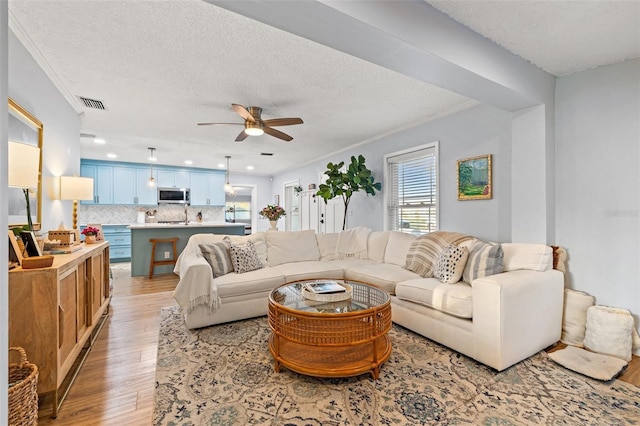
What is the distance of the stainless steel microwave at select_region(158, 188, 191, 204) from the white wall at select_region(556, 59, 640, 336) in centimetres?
764

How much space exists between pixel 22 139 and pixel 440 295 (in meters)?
3.45

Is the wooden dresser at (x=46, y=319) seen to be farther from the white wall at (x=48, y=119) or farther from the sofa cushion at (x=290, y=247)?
the sofa cushion at (x=290, y=247)

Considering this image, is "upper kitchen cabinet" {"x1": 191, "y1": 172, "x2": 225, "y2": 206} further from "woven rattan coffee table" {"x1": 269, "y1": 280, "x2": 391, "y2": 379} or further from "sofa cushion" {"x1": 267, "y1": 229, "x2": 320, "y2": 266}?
"woven rattan coffee table" {"x1": 269, "y1": 280, "x2": 391, "y2": 379}

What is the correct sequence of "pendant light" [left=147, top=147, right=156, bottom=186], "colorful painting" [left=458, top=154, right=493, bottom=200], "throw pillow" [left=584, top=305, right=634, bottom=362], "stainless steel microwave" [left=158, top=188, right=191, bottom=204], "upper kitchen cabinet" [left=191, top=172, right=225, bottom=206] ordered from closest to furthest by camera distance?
"throw pillow" [left=584, top=305, right=634, bottom=362]
"colorful painting" [left=458, top=154, right=493, bottom=200]
"pendant light" [left=147, top=147, right=156, bottom=186]
"stainless steel microwave" [left=158, top=188, right=191, bottom=204]
"upper kitchen cabinet" [left=191, top=172, right=225, bottom=206]

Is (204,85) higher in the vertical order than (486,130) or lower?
higher

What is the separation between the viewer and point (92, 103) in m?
3.36

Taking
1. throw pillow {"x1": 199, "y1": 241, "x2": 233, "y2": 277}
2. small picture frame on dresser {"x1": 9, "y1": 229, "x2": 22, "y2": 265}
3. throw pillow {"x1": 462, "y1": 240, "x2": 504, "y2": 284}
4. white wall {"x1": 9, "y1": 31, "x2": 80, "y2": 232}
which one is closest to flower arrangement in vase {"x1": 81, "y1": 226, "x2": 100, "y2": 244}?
white wall {"x1": 9, "y1": 31, "x2": 80, "y2": 232}

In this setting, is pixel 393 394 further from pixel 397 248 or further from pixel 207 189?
pixel 207 189

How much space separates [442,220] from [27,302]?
3.91m

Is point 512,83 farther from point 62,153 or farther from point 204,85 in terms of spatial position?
point 62,153

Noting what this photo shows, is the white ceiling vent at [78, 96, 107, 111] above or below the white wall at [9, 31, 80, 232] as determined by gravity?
above

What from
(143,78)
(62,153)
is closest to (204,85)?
(143,78)

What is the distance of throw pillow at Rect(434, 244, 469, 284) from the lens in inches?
102

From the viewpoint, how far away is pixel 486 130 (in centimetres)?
322
